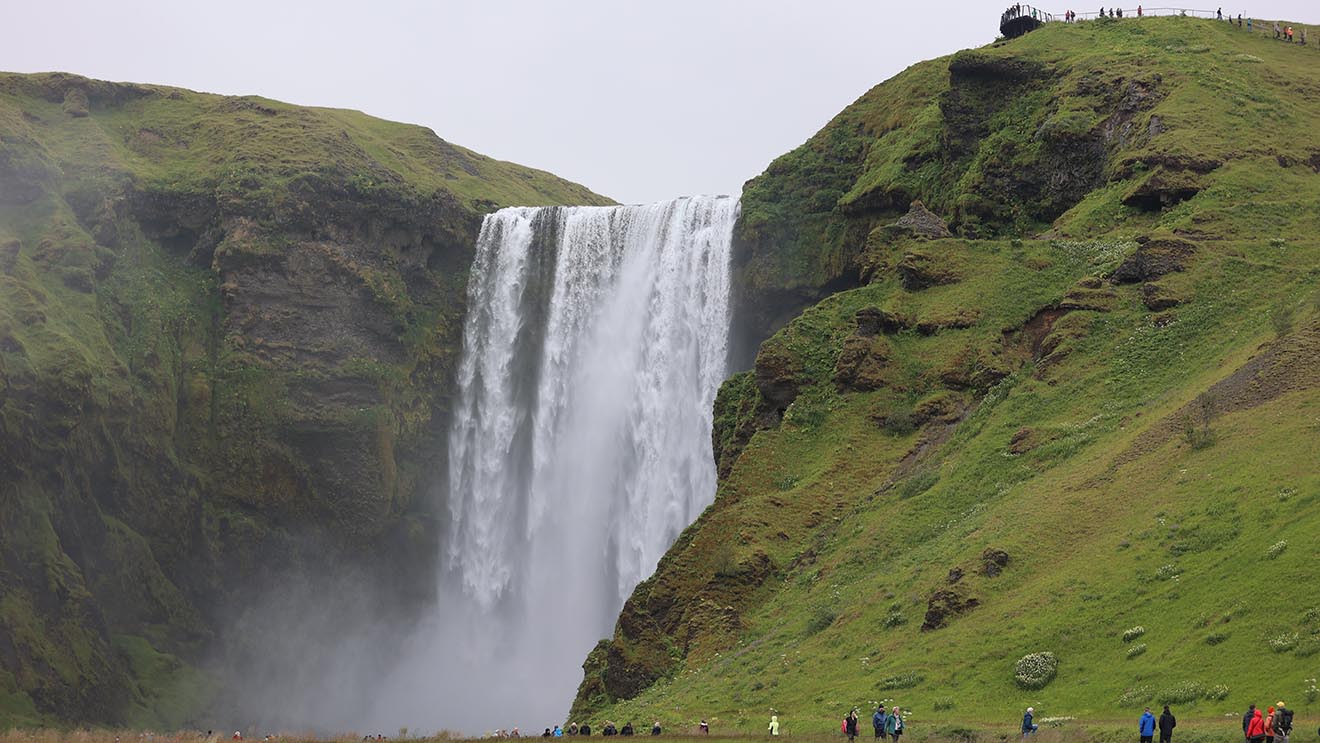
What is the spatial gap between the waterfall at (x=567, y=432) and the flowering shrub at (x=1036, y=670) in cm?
4439

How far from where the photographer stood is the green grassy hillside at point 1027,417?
39.9 m

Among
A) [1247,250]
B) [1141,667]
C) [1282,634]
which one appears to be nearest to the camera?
[1282,634]

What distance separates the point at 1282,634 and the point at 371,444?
242 feet

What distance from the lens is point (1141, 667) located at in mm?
36875

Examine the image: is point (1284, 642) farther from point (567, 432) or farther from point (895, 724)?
point (567, 432)

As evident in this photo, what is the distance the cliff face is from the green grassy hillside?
30.1 meters

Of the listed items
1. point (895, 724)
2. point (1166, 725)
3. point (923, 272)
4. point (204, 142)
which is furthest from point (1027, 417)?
point (204, 142)

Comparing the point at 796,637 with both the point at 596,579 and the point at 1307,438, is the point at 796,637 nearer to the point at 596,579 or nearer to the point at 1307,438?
the point at 1307,438

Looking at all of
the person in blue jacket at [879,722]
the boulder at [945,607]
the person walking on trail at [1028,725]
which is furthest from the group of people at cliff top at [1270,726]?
the boulder at [945,607]

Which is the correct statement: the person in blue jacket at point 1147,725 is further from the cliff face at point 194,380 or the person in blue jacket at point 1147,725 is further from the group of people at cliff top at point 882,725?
the cliff face at point 194,380

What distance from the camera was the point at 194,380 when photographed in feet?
326

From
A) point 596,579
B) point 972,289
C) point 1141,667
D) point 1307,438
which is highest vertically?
point 972,289

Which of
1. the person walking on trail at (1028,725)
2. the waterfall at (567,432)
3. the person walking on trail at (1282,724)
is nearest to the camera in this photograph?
the person walking on trail at (1282,724)

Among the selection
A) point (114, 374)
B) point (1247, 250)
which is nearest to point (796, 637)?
point (1247, 250)
